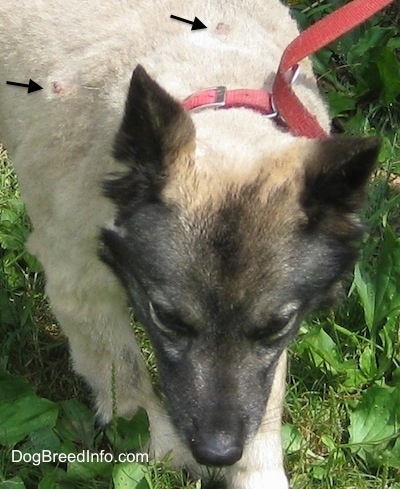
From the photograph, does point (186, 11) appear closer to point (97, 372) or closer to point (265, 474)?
point (97, 372)

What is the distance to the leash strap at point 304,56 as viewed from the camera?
257cm

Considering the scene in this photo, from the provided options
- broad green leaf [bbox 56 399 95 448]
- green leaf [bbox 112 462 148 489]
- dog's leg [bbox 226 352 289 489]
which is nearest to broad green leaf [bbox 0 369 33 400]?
broad green leaf [bbox 56 399 95 448]

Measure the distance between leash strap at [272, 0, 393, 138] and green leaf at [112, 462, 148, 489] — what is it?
Result: 1001 mm

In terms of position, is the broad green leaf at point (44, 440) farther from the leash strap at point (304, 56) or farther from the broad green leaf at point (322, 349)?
the leash strap at point (304, 56)

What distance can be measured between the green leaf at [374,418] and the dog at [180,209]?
287 mm

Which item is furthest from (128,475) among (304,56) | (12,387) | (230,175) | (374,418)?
(304,56)

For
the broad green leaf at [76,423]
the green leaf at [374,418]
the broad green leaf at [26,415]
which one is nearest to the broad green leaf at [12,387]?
the broad green leaf at [26,415]

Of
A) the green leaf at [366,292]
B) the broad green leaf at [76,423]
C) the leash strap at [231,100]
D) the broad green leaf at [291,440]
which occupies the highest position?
the leash strap at [231,100]

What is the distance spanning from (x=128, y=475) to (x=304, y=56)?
1.21m

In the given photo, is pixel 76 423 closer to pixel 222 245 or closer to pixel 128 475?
pixel 128 475

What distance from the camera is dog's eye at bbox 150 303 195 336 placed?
2383 millimetres

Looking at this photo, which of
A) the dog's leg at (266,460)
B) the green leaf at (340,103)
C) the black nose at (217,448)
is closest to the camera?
the black nose at (217,448)

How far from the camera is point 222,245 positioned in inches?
90.1

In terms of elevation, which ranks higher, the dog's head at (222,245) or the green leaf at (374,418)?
the dog's head at (222,245)
